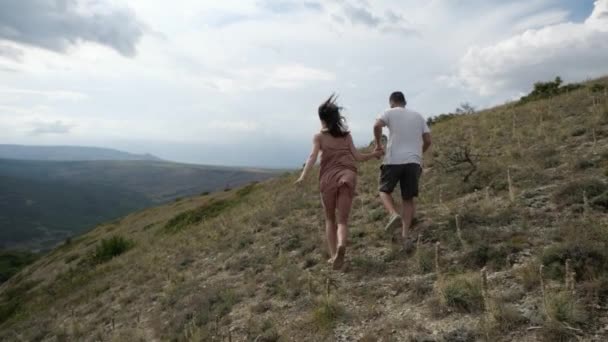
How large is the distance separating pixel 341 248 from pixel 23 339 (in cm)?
856

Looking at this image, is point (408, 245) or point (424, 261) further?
point (408, 245)

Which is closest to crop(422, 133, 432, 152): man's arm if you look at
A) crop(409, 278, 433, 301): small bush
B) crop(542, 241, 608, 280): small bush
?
crop(409, 278, 433, 301): small bush

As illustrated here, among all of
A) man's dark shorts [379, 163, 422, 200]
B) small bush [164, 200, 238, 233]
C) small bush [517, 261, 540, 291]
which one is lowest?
small bush [164, 200, 238, 233]

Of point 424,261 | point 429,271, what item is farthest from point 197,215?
point 429,271

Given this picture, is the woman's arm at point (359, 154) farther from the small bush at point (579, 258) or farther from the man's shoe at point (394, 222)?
the small bush at point (579, 258)

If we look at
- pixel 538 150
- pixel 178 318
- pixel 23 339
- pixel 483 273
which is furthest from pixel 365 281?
pixel 23 339

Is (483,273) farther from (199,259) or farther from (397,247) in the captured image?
(199,259)

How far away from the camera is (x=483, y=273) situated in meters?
4.73

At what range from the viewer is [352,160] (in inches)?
281

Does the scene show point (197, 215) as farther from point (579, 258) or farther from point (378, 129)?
point (579, 258)

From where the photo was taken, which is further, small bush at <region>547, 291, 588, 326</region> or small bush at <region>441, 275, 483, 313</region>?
small bush at <region>441, 275, 483, 313</region>

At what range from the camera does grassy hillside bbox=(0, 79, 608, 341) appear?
4.81 m

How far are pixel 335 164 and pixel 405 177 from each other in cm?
111

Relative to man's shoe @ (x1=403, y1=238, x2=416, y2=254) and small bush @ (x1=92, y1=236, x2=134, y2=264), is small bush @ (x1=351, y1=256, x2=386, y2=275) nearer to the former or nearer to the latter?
man's shoe @ (x1=403, y1=238, x2=416, y2=254)
